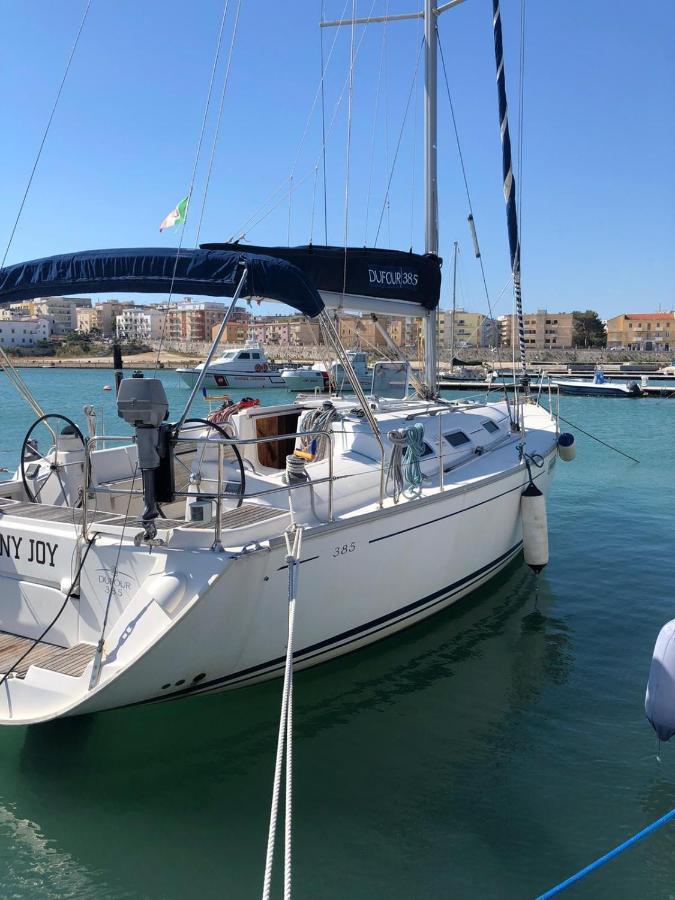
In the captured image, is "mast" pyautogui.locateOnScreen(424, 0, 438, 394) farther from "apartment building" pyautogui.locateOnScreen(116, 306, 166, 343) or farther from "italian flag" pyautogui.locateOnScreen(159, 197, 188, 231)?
"apartment building" pyautogui.locateOnScreen(116, 306, 166, 343)

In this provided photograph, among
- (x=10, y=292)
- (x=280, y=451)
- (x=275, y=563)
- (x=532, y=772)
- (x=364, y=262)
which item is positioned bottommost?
(x=532, y=772)

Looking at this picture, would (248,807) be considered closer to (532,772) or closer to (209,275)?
(532,772)

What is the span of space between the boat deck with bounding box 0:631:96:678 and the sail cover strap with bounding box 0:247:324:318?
2621 mm

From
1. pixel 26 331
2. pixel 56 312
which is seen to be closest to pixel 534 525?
pixel 26 331

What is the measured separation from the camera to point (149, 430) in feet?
15.2

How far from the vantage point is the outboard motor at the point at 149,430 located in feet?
14.9

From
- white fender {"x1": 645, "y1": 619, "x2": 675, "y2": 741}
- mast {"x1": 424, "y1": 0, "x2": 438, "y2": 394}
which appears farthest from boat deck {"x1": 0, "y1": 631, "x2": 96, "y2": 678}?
mast {"x1": 424, "y1": 0, "x2": 438, "y2": 394}

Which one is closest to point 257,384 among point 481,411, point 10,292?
point 481,411

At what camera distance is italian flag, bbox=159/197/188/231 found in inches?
296

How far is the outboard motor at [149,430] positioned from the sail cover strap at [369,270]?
277cm

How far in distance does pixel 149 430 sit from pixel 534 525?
5.15 m

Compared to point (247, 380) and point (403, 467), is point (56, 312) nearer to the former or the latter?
point (247, 380)

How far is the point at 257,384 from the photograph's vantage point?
48812 millimetres

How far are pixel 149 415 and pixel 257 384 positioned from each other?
146 feet
